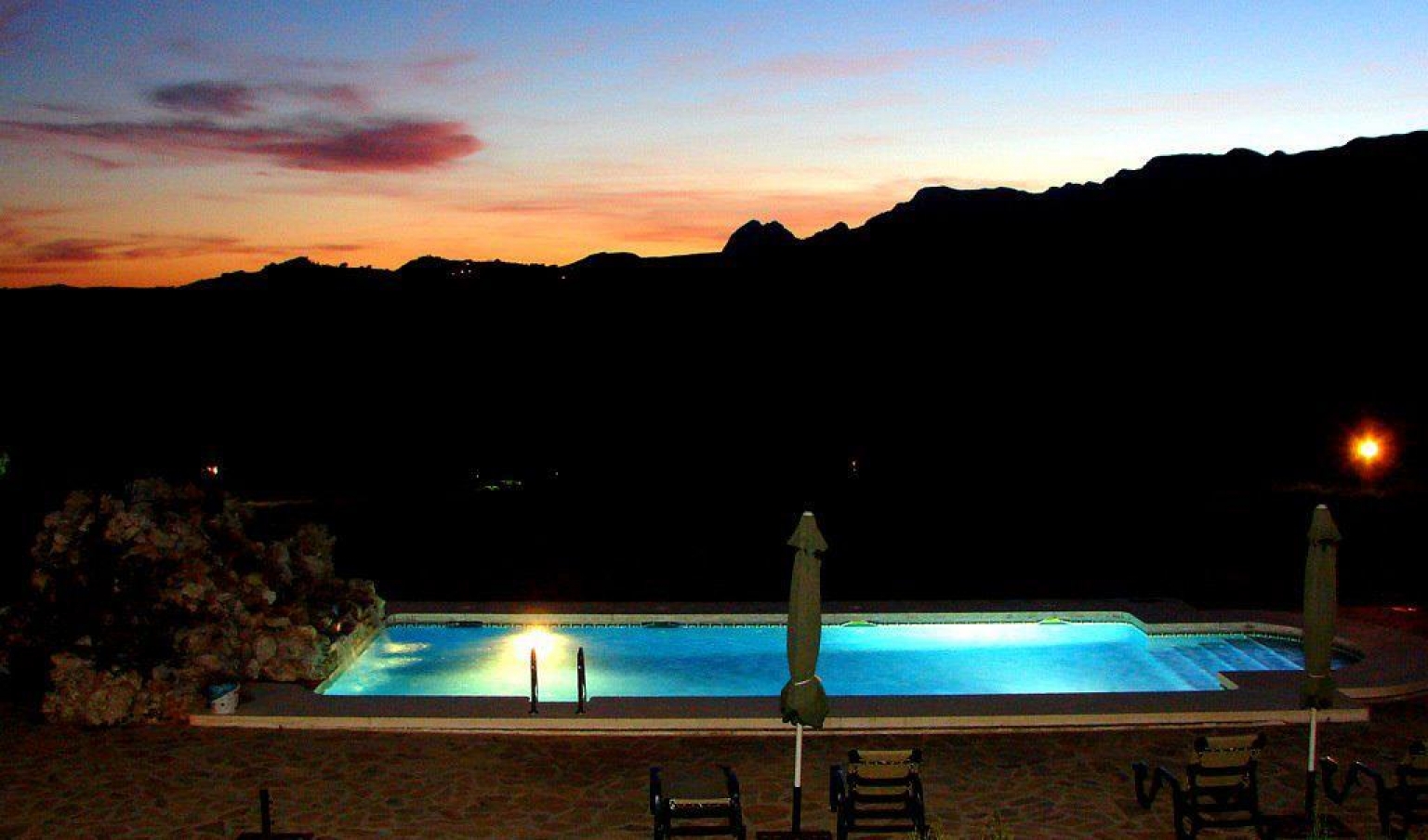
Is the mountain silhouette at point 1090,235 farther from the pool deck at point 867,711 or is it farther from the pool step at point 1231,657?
the pool deck at point 867,711

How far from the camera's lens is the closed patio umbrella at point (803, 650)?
858 centimetres

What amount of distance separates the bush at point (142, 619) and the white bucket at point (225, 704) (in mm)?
304

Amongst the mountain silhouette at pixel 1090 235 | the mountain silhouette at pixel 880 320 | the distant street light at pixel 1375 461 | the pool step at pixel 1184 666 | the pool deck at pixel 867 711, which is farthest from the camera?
the mountain silhouette at pixel 1090 235

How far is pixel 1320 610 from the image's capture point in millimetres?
9172

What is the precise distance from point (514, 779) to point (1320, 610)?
22.6 feet

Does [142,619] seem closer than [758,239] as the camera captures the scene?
Yes

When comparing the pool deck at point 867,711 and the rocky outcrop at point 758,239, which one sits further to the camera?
the rocky outcrop at point 758,239

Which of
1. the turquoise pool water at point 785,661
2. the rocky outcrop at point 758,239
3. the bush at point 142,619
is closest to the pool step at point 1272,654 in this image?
the turquoise pool water at point 785,661

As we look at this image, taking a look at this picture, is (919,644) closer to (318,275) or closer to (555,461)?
(555,461)

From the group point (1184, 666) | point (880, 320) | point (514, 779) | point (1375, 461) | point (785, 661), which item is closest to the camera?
point (514, 779)

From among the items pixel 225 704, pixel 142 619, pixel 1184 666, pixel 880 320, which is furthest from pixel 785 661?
pixel 880 320

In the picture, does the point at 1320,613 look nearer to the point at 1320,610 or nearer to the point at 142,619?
Result: the point at 1320,610

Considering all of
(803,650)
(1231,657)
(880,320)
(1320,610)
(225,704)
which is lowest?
(1231,657)

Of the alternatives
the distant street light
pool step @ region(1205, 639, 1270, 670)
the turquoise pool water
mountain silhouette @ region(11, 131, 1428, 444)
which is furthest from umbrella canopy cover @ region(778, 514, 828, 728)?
mountain silhouette @ region(11, 131, 1428, 444)
